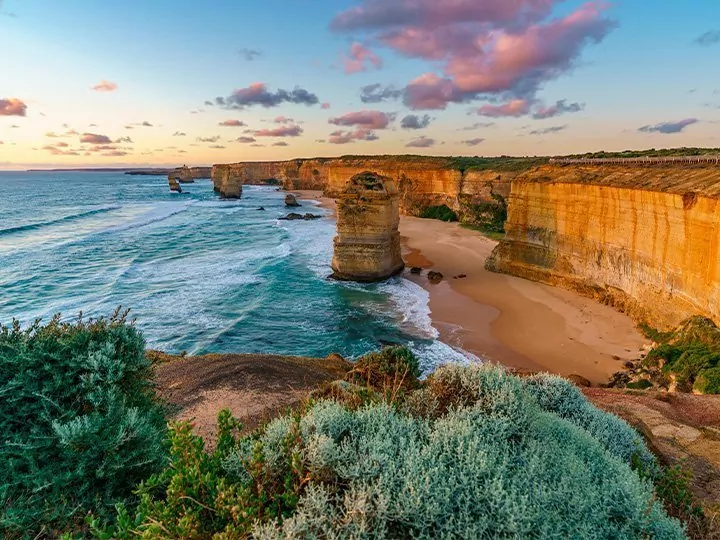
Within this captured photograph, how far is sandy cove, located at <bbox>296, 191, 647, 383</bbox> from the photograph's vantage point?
17812 millimetres

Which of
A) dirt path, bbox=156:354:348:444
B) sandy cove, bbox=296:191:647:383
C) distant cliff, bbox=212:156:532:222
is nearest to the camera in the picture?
dirt path, bbox=156:354:348:444

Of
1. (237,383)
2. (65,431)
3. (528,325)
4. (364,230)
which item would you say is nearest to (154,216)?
(364,230)

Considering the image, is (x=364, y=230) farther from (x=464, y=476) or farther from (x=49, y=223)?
(x=49, y=223)

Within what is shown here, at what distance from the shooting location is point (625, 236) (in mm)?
21531

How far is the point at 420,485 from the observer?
132 inches

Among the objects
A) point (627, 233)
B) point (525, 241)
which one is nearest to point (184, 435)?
point (627, 233)

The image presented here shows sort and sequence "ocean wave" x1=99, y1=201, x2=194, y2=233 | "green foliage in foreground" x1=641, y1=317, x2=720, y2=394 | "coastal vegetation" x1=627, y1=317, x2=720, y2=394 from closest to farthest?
"green foliage in foreground" x1=641, y1=317, x2=720, y2=394 → "coastal vegetation" x1=627, y1=317, x2=720, y2=394 → "ocean wave" x1=99, y1=201, x2=194, y2=233

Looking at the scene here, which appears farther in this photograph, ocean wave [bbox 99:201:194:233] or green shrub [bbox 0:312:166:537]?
ocean wave [bbox 99:201:194:233]

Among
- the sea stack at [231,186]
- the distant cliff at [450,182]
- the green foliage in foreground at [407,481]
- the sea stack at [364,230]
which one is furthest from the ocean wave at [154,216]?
the green foliage in foreground at [407,481]

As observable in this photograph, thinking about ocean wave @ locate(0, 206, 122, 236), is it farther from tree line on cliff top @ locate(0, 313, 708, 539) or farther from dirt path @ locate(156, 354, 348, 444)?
tree line on cliff top @ locate(0, 313, 708, 539)

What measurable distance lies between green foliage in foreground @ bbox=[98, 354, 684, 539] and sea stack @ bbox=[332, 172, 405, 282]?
950 inches

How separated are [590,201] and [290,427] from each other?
24936mm

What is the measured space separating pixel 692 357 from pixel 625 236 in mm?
9345

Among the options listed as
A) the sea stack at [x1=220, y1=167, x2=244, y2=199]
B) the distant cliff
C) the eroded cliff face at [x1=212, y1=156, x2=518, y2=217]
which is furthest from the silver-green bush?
the sea stack at [x1=220, y1=167, x2=244, y2=199]
